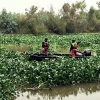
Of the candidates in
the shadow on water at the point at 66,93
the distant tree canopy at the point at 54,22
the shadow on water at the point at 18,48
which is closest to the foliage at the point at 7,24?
the distant tree canopy at the point at 54,22

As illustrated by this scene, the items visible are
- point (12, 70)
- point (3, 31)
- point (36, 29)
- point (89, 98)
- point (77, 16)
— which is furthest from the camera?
point (77, 16)

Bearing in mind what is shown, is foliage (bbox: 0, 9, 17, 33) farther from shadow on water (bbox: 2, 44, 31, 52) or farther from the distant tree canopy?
shadow on water (bbox: 2, 44, 31, 52)

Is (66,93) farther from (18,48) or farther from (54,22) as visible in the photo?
(54,22)

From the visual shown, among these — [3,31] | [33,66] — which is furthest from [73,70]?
[3,31]

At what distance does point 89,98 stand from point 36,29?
31.2 meters

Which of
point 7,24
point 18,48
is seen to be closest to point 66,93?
point 18,48

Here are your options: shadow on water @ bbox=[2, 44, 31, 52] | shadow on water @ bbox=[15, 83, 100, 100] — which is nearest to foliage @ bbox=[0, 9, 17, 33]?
shadow on water @ bbox=[2, 44, 31, 52]

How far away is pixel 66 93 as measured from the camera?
1094 cm

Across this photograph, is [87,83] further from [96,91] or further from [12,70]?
[12,70]

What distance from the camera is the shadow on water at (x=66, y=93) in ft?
33.7

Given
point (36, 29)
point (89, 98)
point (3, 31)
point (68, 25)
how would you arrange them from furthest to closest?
point (68, 25), point (3, 31), point (36, 29), point (89, 98)

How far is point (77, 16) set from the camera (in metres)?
55.8

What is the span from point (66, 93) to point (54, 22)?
35740mm

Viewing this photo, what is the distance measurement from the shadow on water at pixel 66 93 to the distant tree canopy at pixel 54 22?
29.8 metres
